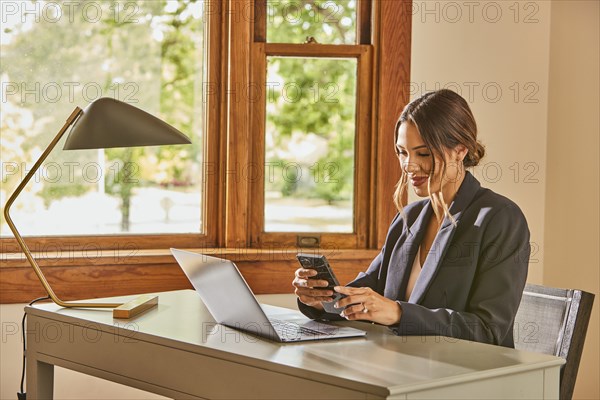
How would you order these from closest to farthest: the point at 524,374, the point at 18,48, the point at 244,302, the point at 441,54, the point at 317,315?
the point at 524,374
the point at 244,302
the point at 317,315
the point at 18,48
the point at 441,54

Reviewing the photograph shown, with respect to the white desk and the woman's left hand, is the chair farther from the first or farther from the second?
the woman's left hand

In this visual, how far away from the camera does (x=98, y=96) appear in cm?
344

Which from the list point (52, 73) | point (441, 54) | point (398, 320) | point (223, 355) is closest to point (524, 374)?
point (398, 320)

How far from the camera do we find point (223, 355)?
1983mm

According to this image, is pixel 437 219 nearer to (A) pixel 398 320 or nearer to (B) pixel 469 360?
(A) pixel 398 320

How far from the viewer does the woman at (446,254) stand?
2.20m

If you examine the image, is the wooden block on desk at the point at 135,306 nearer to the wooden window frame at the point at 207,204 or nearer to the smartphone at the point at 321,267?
the smartphone at the point at 321,267

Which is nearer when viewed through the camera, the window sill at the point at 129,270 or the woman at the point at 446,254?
the woman at the point at 446,254

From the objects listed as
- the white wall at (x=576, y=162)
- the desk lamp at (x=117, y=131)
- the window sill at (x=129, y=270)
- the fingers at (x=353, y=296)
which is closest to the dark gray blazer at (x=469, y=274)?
the fingers at (x=353, y=296)

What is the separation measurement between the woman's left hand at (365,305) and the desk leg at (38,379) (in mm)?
956

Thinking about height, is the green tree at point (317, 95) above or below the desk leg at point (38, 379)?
above

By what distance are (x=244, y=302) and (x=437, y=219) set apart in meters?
0.72

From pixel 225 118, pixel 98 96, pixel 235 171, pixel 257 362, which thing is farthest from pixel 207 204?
pixel 257 362

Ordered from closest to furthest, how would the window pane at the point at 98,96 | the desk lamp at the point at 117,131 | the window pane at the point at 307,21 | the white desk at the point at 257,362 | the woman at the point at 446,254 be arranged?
the white desk at the point at 257,362
the woman at the point at 446,254
the desk lamp at the point at 117,131
the window pane at the point at 98,96
the window pane at the point at 307,21
